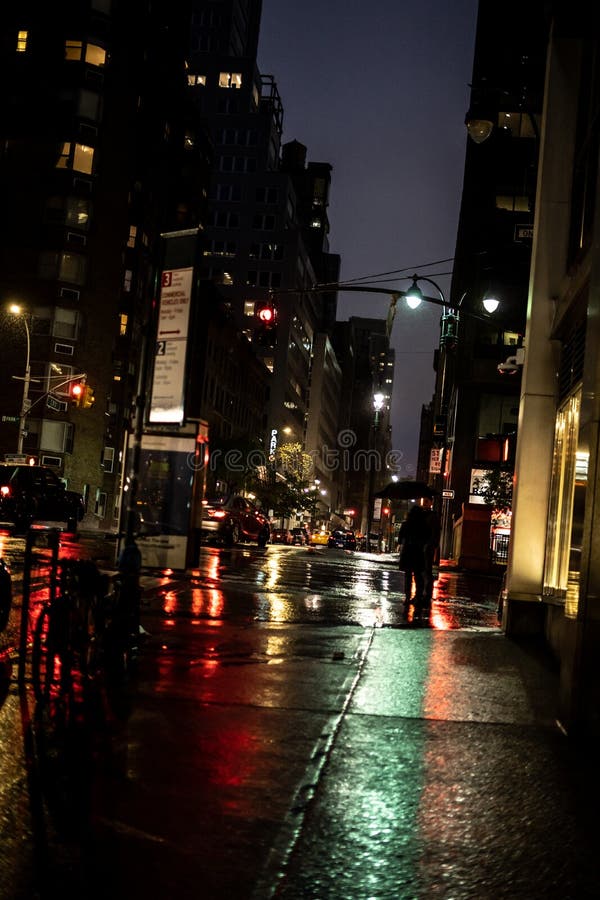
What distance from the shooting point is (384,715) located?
23.6ft

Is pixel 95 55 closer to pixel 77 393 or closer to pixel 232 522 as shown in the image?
pixel 77 393

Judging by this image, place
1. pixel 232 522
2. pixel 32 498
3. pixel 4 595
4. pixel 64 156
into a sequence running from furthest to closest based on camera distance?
pixel 64 156, pixel 232 522, pixel 32 498, pixel 4 595

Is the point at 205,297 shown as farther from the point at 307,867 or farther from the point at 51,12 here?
the point at 307,867

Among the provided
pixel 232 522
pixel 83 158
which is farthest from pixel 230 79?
pixel 232 522

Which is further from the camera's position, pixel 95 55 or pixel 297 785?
pixel 95 55

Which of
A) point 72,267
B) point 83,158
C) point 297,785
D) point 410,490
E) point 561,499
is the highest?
point 83,158

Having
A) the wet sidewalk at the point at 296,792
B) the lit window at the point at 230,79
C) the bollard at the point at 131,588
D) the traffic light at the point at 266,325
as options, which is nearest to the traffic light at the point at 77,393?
the traffic light at the point at 266,325

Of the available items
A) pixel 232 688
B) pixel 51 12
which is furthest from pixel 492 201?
pixel 232 688

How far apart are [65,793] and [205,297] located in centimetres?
7579

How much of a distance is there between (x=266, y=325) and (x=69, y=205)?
4984cm

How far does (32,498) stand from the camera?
27.3m

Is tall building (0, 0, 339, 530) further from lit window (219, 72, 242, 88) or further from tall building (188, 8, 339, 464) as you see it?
lit window (219, 72, 242, 88)

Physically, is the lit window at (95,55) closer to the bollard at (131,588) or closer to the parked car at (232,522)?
the parked car at (232,522)

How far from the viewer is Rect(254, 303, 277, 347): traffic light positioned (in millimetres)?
21402
